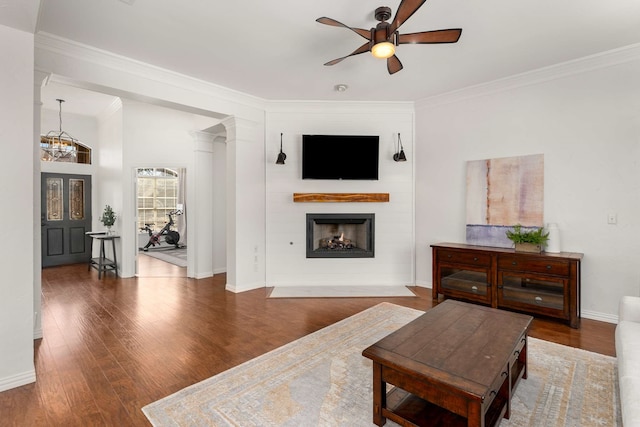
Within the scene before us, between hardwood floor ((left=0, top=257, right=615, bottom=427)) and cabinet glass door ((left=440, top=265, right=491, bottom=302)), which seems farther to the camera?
cabinet glass door ((left=440, top=265, right=491, bottom=302))

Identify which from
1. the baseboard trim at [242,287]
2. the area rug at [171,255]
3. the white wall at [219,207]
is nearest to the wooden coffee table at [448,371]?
the baseboard trim at [242,287]

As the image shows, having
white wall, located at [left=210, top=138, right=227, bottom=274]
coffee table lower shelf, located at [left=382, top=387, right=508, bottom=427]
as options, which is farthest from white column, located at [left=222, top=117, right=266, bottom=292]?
coffee table lower shelf, located at [left=382, top=387, right=508, bottom=427]

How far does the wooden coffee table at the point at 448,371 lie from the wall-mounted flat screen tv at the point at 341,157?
300 centimetres

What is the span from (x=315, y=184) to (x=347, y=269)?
4.71ft

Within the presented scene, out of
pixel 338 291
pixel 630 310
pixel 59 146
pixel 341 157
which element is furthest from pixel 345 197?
pixel 59 146

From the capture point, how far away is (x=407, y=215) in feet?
16.5

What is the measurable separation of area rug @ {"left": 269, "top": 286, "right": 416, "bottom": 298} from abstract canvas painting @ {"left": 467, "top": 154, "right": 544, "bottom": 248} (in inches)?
49.5

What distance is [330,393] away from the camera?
2.14 meters

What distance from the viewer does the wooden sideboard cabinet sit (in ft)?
11.0

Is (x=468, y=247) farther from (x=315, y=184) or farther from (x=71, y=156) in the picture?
(x=71, y=156)

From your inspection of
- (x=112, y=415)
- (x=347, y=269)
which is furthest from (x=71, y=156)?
(x=112, y=415)

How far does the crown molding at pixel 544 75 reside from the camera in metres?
3.32

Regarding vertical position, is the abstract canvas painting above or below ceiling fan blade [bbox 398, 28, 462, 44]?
below

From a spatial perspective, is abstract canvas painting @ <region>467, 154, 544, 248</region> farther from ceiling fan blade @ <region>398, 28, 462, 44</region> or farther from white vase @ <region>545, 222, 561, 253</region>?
ceiling fan blade @ <region>398, 28, 462, 44</region>
